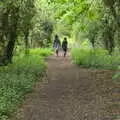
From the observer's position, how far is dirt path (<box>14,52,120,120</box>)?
10.9m

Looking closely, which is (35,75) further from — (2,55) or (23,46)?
(23,46)

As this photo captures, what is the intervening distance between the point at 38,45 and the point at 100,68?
2754 centimetres

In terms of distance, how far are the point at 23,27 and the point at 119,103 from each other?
1229 cm

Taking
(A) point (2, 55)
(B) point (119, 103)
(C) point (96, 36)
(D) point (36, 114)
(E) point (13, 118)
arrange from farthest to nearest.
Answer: (C) point (96, 36) < (A) point (2, 55) < (B) point (119, 103) < (D) point (36, 114) < (E) point (13, 118)

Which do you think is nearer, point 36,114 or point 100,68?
point 36,114

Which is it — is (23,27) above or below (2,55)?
above

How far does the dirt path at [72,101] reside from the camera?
A: 10.9m

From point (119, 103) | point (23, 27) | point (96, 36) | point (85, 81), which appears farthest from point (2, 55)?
point (96, 36)

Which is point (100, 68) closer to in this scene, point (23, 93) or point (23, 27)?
point (23, 27)

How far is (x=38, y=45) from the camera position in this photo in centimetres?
5197

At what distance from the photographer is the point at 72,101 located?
43.0 feet

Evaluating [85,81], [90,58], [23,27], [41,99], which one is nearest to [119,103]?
[41,99]

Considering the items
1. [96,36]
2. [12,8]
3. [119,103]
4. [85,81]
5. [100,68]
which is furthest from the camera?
[96,36]

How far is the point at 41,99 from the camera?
13477 millimetres
